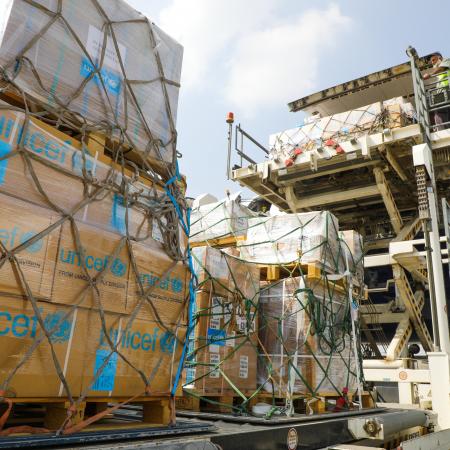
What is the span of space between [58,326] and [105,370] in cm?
40

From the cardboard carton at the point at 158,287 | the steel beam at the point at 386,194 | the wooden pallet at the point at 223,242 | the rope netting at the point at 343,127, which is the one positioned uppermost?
→ the rope netting at the point at 343,127

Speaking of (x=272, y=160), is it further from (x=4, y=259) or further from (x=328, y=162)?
(x=4, y=259)

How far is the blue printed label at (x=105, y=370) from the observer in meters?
2.40

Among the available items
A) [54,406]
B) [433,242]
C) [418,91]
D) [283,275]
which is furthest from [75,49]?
[418,91]

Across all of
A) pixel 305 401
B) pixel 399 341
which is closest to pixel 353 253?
pixel 305 401

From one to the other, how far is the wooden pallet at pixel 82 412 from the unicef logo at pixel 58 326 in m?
0.30

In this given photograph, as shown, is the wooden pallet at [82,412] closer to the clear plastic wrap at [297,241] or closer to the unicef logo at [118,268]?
the unicef logo at [118,268]

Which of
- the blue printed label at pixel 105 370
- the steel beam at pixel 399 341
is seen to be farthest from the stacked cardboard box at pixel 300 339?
the steel beam at pixel 399 341

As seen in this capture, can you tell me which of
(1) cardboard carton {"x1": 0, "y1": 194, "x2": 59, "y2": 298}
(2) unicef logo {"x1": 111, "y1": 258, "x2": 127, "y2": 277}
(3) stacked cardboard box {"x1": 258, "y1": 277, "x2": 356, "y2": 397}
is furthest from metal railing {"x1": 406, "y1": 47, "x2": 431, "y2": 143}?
(1) cardboard carton {"x1": 0, "y1": 194, "x2": 59, "y2": 298}

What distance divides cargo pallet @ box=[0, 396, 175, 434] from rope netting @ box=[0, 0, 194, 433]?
0.04 m

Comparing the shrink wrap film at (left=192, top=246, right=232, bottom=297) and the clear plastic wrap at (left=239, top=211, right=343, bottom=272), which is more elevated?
the clear plastic wrap at (left=239, top=211, right=343, bottom=272)

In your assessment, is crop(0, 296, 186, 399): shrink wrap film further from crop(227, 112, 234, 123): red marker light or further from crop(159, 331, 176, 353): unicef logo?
crop(227, 112, 234, 123): red marker light

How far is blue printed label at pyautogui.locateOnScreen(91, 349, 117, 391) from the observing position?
7.88 feet

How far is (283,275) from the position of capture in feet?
18.2
